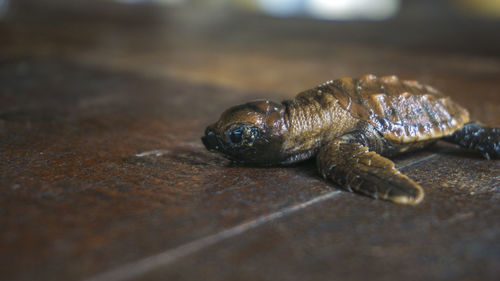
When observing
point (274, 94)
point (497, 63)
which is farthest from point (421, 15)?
point (274, 94)

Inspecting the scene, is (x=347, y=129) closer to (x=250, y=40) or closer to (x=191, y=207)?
(x=191, y=207)

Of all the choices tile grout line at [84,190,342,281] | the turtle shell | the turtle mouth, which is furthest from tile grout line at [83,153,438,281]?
the turtle shell

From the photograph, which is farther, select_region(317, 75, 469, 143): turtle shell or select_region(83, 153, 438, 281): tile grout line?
select_region(317, 75, 469, 143): turtle shell

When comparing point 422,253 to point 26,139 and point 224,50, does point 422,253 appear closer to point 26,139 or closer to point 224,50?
point 26,139

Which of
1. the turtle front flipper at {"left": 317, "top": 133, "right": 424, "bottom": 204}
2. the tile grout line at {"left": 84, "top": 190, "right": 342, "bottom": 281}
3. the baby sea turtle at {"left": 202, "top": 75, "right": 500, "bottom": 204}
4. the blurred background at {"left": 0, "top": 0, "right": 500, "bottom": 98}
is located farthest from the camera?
the blurred background at {"left": 0, "top": 0, "right": 500, "bottom": 98}

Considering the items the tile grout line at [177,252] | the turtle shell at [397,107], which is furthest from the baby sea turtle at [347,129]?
the tile grout line at [177,252]

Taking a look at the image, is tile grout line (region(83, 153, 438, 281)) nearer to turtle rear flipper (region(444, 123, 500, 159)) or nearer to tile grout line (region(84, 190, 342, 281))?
tile grout line (region(84, 190, 342, 281))
